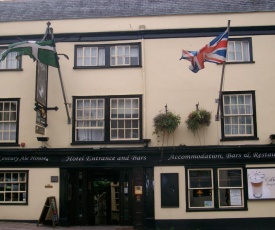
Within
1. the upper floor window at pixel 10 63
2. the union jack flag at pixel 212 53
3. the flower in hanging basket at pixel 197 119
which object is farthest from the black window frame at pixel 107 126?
the upper floor window at pixel 10 63

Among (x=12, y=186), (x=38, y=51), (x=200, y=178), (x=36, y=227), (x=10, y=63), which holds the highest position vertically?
(x=10, y=63)

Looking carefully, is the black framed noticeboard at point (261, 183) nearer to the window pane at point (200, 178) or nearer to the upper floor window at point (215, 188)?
the upper floor window at point (215, 188)

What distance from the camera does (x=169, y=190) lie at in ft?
47.2

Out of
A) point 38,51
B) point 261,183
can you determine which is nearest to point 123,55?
point 38,51

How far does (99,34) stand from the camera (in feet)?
50.7

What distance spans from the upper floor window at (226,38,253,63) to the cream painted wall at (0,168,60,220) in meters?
7.97

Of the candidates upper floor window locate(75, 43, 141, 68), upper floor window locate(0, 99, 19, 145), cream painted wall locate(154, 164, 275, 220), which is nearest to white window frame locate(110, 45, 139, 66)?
upper floor window locate(75, 43, 141, 68)

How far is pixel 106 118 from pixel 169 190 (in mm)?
3589

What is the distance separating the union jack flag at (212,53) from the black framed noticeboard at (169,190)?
401 cm

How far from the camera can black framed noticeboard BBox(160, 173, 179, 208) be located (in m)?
14.3

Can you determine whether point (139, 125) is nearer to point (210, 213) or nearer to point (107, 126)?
point (107, 126)

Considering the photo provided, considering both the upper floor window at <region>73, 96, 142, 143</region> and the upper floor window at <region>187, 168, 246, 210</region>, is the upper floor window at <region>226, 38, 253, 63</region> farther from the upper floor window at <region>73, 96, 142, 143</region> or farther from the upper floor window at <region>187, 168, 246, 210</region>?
the upper floor window at <region>187, 168, 246, 210</region>

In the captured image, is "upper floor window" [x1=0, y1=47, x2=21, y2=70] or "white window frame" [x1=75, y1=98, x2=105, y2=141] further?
"upper floor window" [x1=0, y1=47, x2=21, y2=70]

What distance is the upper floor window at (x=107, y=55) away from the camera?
15.4m
